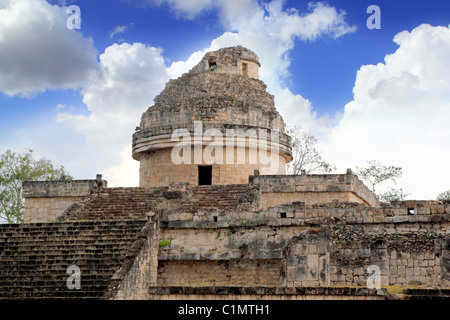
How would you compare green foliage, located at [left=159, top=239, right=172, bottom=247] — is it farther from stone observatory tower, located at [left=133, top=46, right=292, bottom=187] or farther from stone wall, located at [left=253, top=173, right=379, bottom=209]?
stone observatory tower, located at [left=133, top=46, right=292, bottom=187]

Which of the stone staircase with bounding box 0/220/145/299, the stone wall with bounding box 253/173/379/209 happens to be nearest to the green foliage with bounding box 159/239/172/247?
the stone staircase with bounding box 0/220/145/299

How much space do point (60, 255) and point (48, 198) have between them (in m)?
7.07

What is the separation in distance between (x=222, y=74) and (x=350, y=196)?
7558 millimetres

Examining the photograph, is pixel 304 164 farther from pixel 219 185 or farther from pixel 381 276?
pixel 381 276

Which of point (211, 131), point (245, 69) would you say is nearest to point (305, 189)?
point (211, 131)

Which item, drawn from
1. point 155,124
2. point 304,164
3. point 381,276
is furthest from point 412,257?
point 304,164

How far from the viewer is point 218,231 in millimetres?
18031

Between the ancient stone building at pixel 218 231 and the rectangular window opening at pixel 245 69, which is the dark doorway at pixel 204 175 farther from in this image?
the rectangular window opening at pixel 245 69

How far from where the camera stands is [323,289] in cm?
1346

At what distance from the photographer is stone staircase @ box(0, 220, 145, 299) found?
52.5 feet

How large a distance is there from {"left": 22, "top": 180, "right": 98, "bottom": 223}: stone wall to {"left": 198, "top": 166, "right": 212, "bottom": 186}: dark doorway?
4.31m

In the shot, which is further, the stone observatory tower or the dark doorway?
the dark doorway

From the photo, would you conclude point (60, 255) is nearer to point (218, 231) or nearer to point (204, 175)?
point (218, 231)
